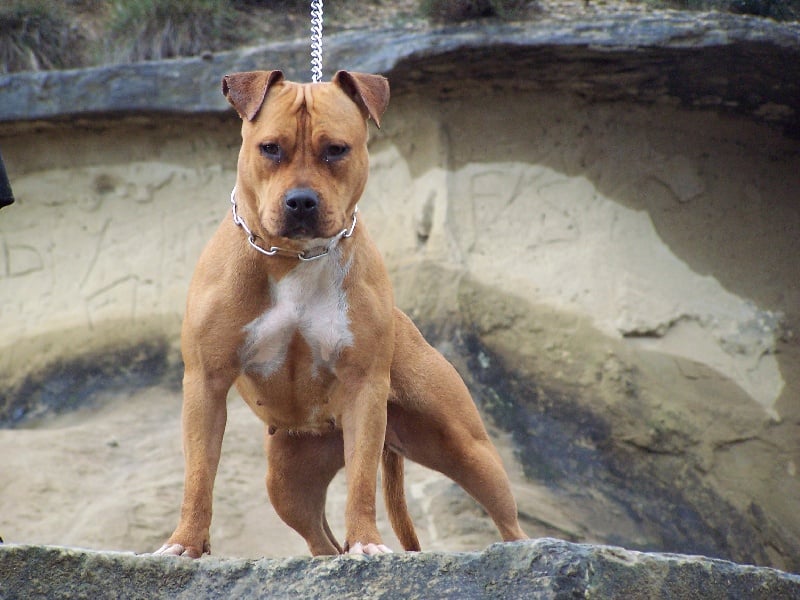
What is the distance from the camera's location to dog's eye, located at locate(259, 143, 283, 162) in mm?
4527

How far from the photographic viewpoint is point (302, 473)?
17.9ft

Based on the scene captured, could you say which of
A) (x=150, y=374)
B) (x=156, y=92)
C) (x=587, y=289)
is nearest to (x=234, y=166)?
(x=156, y=92)

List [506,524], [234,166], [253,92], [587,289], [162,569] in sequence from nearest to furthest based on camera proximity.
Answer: [162,569]
[253,92]
[506,524]
[587,289]
[234,166]

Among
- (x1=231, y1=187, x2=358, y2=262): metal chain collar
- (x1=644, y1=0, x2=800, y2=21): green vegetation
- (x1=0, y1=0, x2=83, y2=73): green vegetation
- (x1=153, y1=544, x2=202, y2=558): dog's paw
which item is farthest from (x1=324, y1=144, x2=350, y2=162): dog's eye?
(x1=0, y1=0, x2=83, y2=73): green vegetation

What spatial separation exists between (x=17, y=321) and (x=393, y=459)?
575 centimetres

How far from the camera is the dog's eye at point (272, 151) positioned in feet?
14.9

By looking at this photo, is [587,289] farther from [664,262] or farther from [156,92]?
[156,92]

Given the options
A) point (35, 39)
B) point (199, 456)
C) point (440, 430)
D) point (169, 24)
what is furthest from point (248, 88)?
point (35, 39)

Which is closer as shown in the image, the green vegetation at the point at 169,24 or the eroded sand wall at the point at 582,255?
the eroded sand wall at the point at 582,255

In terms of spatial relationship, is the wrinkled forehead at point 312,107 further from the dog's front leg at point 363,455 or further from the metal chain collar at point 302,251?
the dog's front leg at point 363,455

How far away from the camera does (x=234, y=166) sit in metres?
10.2

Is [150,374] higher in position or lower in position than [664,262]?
lower

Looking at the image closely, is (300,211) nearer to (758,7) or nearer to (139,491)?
(139,491)

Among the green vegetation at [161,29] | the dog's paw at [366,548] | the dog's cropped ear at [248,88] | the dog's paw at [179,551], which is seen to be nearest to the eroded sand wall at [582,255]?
the green vegetation at [161,29]
